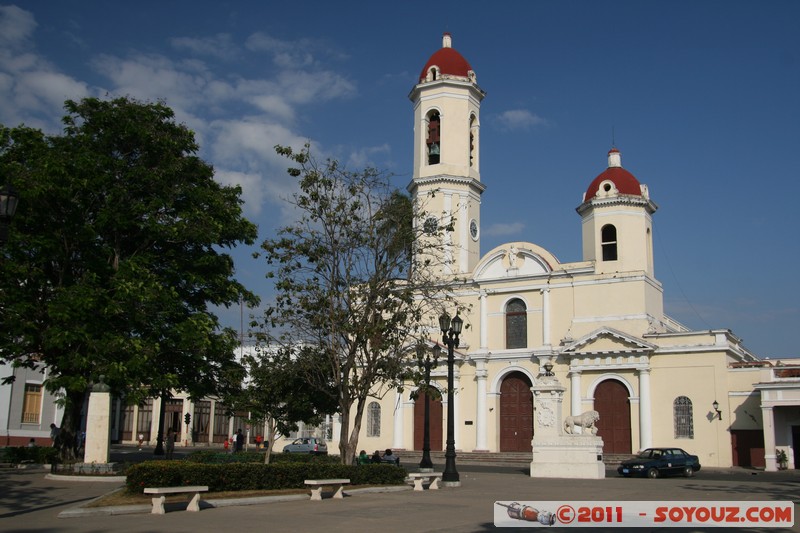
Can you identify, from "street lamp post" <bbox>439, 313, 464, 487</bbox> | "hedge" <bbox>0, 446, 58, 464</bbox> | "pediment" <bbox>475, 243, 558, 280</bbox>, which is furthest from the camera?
"pediment" <bbox>475, 243, 558, 280</bbox>

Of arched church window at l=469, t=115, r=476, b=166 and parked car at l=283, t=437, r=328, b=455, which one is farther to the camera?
arched church window at l=469, t=115, r=476, b=166

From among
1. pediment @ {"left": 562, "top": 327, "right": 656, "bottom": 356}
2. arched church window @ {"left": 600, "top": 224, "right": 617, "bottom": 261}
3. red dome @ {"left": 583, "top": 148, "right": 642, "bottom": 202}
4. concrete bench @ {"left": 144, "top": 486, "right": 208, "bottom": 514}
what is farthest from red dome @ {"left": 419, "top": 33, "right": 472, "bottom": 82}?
concrete bench @ {"left": 144, "top": 486, "right": 208, "bottom": 514}

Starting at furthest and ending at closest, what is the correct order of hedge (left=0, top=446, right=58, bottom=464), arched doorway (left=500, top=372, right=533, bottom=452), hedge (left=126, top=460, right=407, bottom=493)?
arched doorway (left=500, top=372, right=533, bottom=452)
hedge (left=0, top=446, right=58, bottom=464)
hedge (left=126, top=460, right=407, bottom=493)

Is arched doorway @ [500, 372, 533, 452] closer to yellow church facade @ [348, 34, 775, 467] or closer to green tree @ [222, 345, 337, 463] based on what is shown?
yellow church facade @ [348, 34, 775, 467]

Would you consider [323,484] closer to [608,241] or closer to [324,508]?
[324,508]

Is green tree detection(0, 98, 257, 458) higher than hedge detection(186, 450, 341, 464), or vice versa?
green tree detection(0, 98, 257, 458)

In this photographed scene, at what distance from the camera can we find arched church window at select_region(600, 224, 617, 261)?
135ft

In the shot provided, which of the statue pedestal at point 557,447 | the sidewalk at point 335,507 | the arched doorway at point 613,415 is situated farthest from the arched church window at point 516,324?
the sidewalk at point 335,507

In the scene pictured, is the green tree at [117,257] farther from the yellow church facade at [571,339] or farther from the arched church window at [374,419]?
the arched church window at [374,419]

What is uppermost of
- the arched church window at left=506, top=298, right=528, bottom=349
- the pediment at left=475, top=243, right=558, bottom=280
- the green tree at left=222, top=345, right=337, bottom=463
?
the pediment at left=475, top=243, right=558, bottom=280

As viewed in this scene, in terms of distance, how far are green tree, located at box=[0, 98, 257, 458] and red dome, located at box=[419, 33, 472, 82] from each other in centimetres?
2178

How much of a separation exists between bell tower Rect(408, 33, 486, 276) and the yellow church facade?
0.23ft

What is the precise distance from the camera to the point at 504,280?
42594mm

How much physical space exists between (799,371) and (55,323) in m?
30.5
